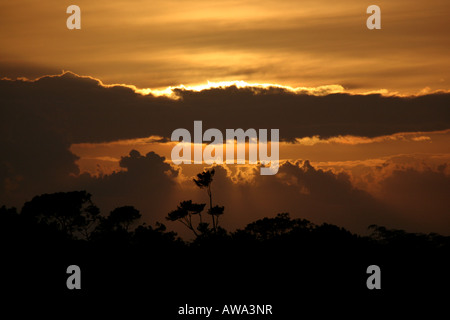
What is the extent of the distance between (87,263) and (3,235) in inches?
431

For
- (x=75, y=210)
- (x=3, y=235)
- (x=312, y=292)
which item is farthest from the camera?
(x=75, y=210)

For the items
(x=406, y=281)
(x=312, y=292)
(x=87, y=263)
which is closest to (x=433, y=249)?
(x=406, y=281)

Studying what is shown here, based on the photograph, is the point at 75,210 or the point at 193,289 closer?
the point at 193,289

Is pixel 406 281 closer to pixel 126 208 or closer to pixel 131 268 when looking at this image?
pixel 131 268

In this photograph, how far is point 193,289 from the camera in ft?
247

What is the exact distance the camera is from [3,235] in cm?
8225

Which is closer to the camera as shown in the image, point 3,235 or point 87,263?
point 87,263

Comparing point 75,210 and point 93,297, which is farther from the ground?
point 75,210
